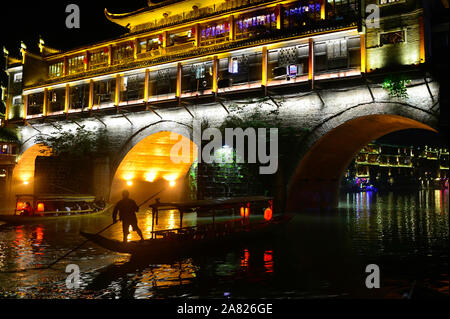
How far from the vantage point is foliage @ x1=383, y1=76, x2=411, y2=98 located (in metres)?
18.9

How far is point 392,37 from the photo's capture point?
19594 millimetres

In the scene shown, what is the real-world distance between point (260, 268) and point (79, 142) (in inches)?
982

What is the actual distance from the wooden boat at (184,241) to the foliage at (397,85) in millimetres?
8878

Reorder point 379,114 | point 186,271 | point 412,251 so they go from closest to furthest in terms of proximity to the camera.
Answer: point 186,271 → point 412,251 → point 379,114

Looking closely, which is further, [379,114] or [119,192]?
[119,192]

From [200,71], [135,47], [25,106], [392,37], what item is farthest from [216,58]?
[25,106]

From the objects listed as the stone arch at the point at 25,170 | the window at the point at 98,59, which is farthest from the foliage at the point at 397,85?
the stone arch at the point at 25,170

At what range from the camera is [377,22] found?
65.5 ft

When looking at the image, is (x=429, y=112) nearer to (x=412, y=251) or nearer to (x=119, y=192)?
(x=412, y=251)

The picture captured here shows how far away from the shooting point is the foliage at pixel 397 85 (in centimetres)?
1889

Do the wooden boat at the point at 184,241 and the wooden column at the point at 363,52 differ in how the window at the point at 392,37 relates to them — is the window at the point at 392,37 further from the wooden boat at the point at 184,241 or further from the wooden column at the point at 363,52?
the wooden boat at the point at 184,241

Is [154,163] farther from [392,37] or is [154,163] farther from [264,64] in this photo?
[392,37]
